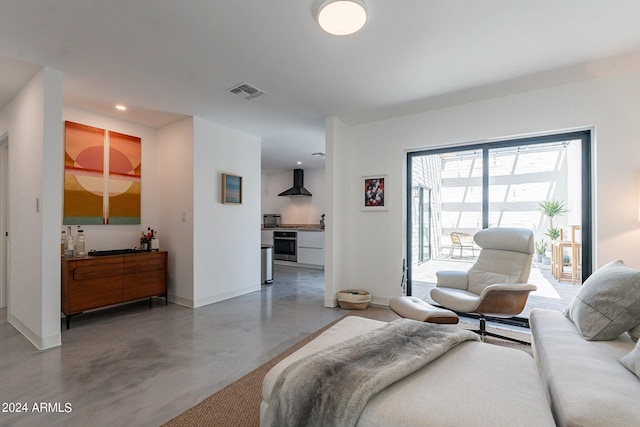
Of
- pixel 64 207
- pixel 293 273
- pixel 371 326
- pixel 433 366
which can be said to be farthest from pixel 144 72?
pixel 293 273

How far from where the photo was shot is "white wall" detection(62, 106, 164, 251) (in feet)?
11.5

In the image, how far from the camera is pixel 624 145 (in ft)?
8.77

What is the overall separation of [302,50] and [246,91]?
37.8 inches

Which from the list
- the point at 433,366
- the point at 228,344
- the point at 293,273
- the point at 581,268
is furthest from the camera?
the point at 293,273

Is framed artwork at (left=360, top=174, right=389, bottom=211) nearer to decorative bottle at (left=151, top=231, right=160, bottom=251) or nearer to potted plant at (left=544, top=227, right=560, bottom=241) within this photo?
potted plant at (left=544, top=227, right=560, bottom=241)

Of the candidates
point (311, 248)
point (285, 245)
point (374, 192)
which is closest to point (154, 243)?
point (374, 192)

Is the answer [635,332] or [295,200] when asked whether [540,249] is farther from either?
[295,200]

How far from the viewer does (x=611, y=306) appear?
1463 mm

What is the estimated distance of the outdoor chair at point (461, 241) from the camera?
Result: 365cm

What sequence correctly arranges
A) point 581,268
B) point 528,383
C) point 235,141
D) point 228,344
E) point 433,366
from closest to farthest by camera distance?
point 528,383, point 433,366, point 228,344, point 581,268, point 235,141

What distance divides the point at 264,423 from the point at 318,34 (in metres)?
2.38

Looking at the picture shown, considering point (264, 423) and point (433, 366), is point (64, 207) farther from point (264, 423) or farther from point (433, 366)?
point (433, 366)

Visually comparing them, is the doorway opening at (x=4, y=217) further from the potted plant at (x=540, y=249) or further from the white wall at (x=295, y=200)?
the potted plant at (x=540, y=249)

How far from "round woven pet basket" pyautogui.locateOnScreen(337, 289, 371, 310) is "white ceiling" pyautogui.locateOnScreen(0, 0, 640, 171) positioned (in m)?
2.37
